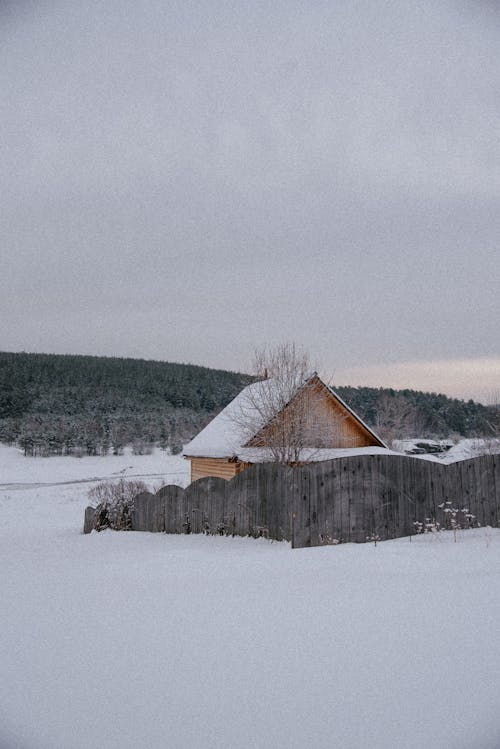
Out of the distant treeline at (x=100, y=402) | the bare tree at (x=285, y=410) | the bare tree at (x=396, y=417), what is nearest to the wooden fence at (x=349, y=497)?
the bare tree at (x=285, y=410)

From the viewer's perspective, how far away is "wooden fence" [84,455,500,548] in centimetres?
839

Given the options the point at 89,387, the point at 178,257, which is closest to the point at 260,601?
the point at 178,257

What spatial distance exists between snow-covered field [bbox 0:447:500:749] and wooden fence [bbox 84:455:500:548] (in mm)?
2982

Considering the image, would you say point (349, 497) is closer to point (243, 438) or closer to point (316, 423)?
point (316, 423)

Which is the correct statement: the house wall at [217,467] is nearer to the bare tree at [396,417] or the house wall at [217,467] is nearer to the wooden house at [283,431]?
the wooden house at [283,431]

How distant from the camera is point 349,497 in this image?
27.9 ft

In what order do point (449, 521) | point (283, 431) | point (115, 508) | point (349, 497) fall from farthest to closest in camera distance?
1. point (283, 431)
2. point (115, 508)
3. point (449, 521)
4. point (349, 497)

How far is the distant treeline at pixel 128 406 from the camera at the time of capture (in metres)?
66.6

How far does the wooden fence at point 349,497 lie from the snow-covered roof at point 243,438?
4.73 m

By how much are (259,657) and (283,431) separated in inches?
443

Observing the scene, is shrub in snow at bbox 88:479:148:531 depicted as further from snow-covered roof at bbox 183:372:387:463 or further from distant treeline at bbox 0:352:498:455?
distant treeline at bbox 0:352:498:455

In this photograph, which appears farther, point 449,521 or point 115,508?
A: point 115,508

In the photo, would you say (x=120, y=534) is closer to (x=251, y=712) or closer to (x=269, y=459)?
(x=269, y=459)

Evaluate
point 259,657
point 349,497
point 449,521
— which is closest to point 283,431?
point 349,497
